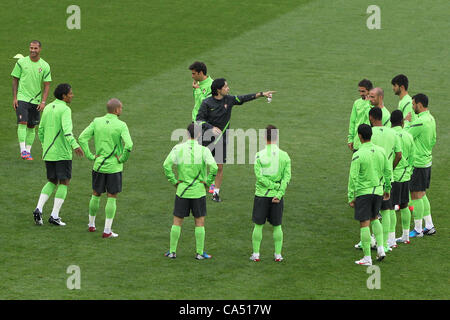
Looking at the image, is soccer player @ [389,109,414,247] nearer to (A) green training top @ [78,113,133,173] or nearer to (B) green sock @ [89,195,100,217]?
(A) green training top @ [78,113,133,173]

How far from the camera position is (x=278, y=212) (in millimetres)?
13594

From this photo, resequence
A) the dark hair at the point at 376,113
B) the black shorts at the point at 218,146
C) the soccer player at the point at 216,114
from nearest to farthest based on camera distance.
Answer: the dark hair at the point at 376,113
the soccer player at the point at 216,114
the black shorts at the point at 218,146

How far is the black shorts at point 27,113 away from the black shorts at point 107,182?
516 cm

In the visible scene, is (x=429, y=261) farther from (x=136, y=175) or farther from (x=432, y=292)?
(x=136, y=175)

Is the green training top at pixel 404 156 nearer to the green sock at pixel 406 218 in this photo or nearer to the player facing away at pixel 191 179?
the green sock at pixel 406 218

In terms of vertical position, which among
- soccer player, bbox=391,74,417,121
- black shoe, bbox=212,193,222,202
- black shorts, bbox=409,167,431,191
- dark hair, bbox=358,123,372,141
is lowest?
black shoe, bbox=212,193,222,202

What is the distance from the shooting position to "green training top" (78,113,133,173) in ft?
47.2

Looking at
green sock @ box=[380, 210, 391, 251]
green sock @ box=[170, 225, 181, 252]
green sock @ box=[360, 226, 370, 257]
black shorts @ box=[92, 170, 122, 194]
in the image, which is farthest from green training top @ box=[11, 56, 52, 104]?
green sock @ box=[360, 226, 370, 257]

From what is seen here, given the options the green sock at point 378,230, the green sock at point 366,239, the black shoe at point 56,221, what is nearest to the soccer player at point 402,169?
the green sock at point 378,230

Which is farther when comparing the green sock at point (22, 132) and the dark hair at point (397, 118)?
the green sock at point (22, 132)

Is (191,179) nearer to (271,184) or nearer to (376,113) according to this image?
(271,184)

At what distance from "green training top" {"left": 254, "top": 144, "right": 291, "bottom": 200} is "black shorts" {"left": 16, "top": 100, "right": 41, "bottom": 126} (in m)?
7.54

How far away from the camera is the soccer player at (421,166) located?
1522cm

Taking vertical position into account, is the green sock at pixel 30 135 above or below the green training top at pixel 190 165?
above
